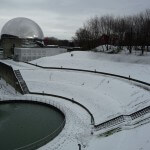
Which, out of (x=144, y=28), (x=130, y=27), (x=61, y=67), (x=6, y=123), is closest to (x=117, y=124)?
(x=6, y=123)

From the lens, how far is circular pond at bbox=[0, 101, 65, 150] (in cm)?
1734

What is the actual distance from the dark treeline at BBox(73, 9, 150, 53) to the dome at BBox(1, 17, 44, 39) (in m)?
15.6

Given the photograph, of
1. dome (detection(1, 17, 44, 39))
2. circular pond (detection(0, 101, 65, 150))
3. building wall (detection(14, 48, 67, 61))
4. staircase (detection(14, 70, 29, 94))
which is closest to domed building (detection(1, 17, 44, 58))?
dome (detection(1, 17, 44, 39))

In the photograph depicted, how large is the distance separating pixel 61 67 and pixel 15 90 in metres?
9.67

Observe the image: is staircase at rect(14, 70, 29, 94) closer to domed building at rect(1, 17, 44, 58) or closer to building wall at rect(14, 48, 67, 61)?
building wall at rect(14, 48, 67, 61)

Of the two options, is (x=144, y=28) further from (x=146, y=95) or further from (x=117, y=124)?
(x=117, y=124)

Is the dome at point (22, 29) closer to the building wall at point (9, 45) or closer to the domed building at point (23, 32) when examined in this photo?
the domed building at point (23, 32)

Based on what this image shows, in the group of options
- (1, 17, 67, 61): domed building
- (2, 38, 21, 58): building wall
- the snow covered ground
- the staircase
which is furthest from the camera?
(2, 38, 21, 58): building wall

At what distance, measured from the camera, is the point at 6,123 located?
72.7 feet

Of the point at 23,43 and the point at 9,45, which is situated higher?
the point at 23,43

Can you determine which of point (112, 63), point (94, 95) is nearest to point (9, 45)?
point (112, 63)

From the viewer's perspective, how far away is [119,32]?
52375 millimetres

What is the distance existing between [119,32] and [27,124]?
3684 cm

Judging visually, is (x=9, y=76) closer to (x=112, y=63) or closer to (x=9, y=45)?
(x=112, y=63)
